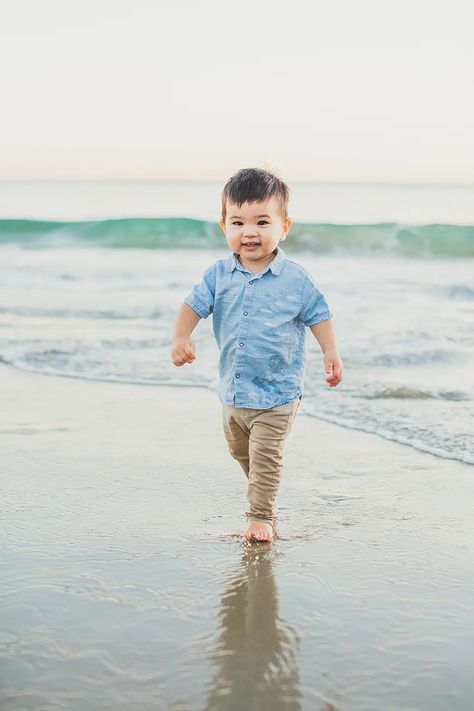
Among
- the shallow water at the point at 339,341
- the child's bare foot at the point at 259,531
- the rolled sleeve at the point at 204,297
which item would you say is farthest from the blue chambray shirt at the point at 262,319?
the shallow water at the point at 339,341

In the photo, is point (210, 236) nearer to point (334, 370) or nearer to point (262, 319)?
point (262, 319)

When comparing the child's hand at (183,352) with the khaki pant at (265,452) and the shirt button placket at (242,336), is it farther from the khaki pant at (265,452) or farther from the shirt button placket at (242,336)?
the khaki pant at (265,452)

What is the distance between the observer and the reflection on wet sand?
2270 millimetres

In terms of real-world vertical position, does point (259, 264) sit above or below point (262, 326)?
above

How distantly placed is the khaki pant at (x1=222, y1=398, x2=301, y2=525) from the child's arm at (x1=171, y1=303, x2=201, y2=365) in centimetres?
33

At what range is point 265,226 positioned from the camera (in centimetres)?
349

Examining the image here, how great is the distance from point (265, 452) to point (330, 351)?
469 millimetres

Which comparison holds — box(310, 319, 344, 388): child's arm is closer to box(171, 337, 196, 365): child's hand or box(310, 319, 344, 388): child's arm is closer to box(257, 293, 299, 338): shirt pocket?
box(257, 293, 299, 338): shirt pocket

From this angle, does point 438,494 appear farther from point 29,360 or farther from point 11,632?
point 29,360

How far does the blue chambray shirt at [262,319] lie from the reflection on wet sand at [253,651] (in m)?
0.75

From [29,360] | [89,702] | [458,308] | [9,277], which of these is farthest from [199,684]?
[9,277]

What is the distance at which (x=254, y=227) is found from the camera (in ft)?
11.4

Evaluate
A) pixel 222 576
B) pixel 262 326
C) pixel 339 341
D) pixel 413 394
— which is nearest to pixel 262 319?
pixel 262 326

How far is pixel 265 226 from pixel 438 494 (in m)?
1.45
